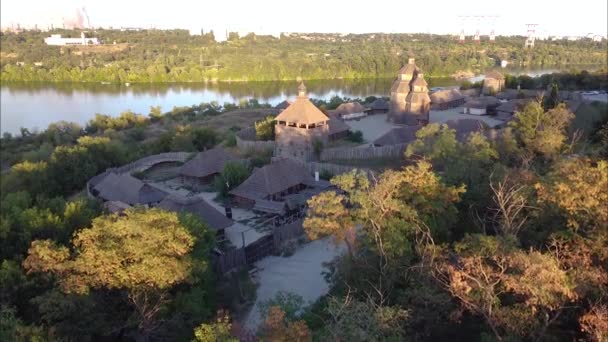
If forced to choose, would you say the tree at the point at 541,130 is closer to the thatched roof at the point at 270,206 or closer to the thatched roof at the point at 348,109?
the thatched roof at the point at 270,206

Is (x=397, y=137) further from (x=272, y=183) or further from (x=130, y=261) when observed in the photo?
(x=130, y=261)

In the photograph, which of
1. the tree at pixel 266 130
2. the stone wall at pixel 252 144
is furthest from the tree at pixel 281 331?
the tree at pixel 266 130

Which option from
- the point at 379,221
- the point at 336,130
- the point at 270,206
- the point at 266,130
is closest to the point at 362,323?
the point at 379,221

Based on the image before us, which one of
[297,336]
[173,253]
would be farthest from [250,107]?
[297,336]

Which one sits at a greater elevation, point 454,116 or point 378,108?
point 378,108

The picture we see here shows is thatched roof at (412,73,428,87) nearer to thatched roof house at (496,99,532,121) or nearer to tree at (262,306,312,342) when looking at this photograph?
thatched roof house at (496,99,532,121)

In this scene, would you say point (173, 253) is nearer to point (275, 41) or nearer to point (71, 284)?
point (71, 284)
